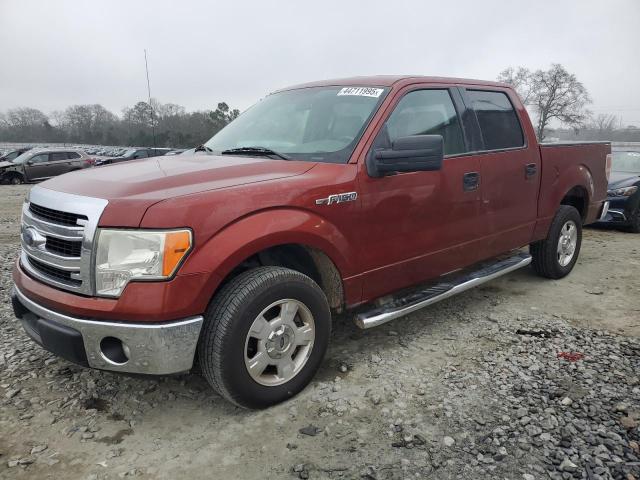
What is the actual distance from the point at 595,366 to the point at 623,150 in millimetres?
8079

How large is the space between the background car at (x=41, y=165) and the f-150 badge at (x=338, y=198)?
62.7 ft

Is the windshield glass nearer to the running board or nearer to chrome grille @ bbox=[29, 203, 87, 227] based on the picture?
the running board

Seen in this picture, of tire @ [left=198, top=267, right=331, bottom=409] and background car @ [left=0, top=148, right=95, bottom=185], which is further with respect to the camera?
background car @ [left=0, top=148, right=95, bottom=185]

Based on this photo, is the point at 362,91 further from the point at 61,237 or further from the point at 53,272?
the point at 53,272

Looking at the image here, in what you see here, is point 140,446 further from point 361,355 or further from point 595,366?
point 595,366

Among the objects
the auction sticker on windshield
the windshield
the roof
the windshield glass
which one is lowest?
the windshield glass

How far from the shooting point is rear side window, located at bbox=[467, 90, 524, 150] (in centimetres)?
393

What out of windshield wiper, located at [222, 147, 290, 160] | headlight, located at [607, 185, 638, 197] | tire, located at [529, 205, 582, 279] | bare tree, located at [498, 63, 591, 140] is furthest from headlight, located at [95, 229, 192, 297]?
bare tree, located at [498, 63, 591, 140]

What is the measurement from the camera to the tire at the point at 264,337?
7.92ft

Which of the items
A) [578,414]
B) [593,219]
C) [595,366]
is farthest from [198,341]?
[593,219]

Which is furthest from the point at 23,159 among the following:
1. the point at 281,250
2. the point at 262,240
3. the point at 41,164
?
the point at 262,240

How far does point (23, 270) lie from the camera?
9.08ft

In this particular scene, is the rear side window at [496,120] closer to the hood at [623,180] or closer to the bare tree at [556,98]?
the hood at [623,180]

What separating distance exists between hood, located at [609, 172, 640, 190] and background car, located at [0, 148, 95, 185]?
60.2 ft
